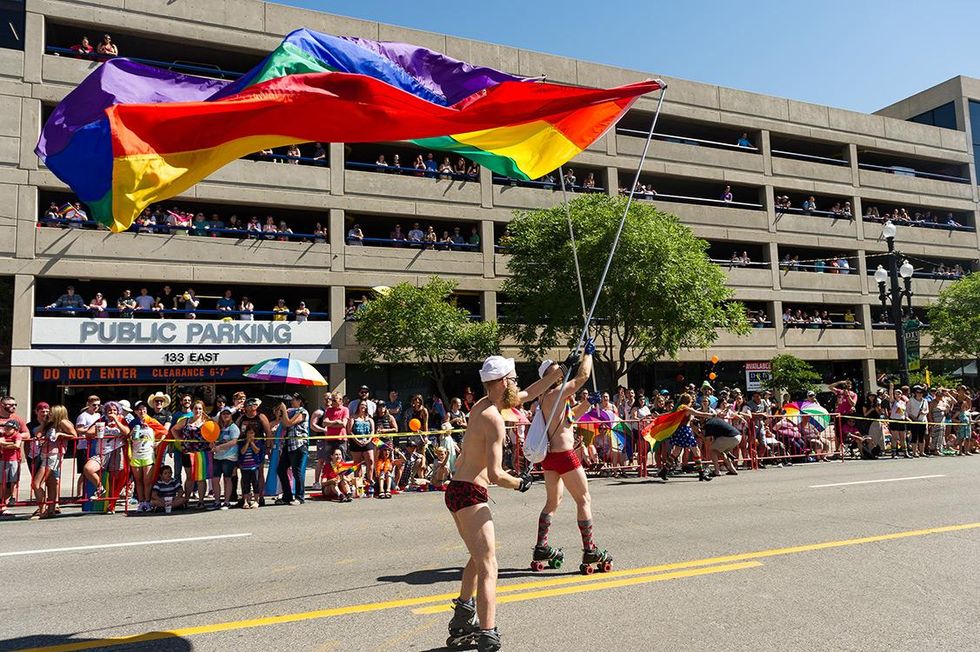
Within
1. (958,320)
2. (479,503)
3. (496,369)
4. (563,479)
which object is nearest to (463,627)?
(479,503)

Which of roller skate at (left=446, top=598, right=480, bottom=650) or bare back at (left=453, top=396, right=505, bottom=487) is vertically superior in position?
bare back at (left=453, top=396, right=505, bottom=487)

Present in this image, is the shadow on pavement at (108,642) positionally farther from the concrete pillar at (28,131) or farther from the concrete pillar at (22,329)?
the concrete pillar at (28,131)

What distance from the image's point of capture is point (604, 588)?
605cm

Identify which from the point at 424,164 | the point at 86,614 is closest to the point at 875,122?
the point at 424,164

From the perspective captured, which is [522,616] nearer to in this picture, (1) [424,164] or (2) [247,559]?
(2) [247,559]

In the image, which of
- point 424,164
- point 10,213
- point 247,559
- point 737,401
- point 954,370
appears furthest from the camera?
point 954,370

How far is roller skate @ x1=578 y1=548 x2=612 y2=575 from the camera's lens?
657 centimetres

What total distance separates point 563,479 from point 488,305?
2435cm

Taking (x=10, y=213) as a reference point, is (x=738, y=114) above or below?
above

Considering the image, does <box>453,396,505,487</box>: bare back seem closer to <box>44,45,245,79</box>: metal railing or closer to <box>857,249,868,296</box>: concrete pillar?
<box>44,45,245,79</box>: metal railing

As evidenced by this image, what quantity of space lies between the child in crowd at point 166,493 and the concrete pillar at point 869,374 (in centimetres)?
3843

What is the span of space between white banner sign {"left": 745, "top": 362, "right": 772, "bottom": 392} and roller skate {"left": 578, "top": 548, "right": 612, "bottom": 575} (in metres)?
29.1

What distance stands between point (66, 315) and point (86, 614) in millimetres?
21735

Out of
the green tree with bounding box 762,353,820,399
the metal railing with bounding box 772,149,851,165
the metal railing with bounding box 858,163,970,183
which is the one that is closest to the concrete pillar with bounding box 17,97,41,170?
the green tree with bounding box 762,353,820,399
